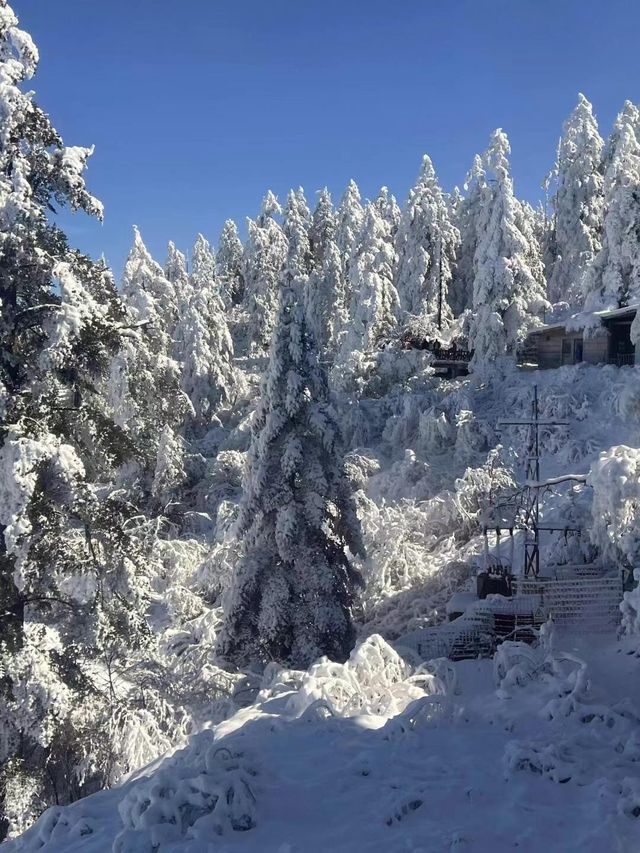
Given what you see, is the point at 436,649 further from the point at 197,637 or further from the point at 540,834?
the point at 540,834

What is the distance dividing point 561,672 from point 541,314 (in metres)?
29.5

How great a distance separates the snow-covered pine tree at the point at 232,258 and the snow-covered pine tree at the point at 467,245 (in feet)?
96.6

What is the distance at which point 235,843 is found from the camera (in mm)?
5707

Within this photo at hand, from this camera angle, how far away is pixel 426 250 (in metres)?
46.1

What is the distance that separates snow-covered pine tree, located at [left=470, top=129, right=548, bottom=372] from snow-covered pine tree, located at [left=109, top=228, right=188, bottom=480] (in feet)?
51.1

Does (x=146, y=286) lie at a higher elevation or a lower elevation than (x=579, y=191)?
lower

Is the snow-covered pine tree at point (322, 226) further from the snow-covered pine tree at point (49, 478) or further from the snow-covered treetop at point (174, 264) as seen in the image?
the snow-covered pine tree at point (49, 478)

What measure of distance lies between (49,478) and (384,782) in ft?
17.7

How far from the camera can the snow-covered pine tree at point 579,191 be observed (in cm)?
4391

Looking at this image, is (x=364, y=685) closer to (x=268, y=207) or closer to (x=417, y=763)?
(x=417, y=763)

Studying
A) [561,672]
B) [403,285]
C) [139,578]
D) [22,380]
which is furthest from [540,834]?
[403,285]

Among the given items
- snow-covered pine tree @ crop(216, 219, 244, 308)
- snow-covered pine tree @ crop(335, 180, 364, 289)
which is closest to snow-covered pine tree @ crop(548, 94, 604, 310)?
snow-covered pine tree @ crop(335, 180, 364, 289)

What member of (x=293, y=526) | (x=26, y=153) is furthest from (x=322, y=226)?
(x=26, y=153)

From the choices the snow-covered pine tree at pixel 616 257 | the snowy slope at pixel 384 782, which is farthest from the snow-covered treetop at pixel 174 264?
the snowy slope at pixel 384 782
